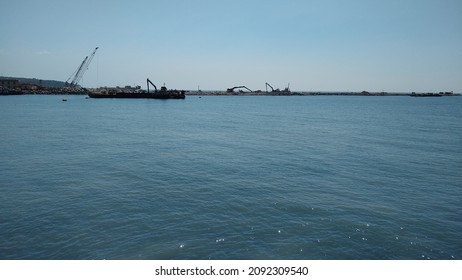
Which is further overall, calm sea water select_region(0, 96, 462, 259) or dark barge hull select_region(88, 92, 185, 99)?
dark barge hull select_region(88, 92, 185, 99)

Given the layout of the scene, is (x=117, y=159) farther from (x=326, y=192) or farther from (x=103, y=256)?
(x=326, y=192)

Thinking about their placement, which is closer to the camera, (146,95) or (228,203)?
(228,203)

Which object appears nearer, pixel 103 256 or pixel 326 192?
pixel 103 256

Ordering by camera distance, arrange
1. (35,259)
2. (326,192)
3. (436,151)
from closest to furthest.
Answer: (35,259)
(326,192)
(436,151)

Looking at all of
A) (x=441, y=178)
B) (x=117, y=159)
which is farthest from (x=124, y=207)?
(x=441, y=178)

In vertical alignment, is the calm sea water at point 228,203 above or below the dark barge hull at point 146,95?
below

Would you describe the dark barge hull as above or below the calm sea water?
above

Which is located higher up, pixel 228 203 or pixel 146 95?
pixel 146 95

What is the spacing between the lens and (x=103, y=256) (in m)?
13.6

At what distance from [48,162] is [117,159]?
6.47 meters

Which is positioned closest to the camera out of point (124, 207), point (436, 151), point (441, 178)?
point (124, 207)

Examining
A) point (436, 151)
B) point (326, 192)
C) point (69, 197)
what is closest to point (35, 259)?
point (69, 197)

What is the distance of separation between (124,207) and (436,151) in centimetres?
3753

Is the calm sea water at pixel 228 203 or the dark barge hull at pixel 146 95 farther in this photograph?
the dark barge hull at pixel 146 95
